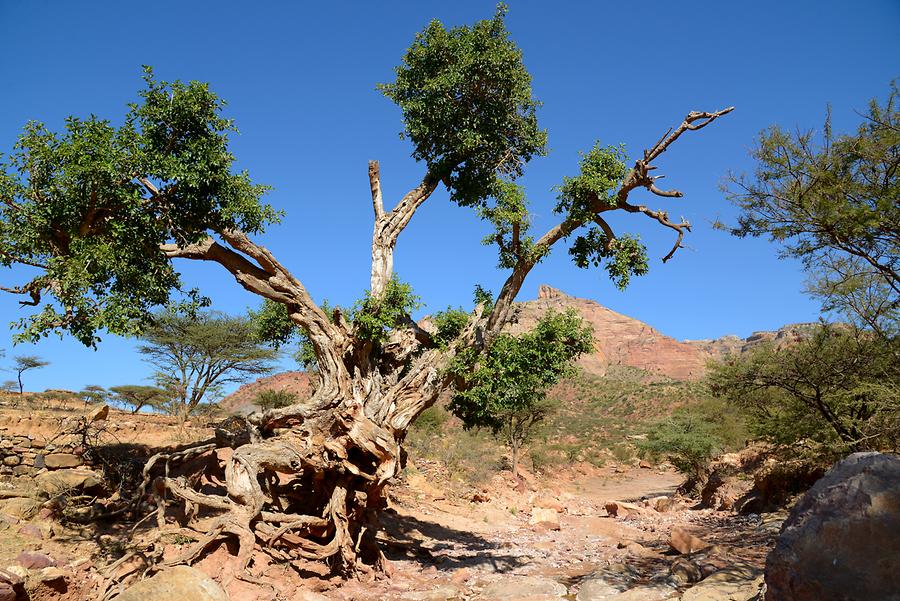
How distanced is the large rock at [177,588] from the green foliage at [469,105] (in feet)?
28.7

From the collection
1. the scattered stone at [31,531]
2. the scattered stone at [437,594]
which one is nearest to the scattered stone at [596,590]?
the scattered stone at [437,594]

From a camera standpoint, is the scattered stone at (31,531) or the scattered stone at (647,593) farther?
the scattered stone at (647,593)

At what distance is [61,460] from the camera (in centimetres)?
1008

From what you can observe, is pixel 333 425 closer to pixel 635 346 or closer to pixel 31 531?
pixel 31 531

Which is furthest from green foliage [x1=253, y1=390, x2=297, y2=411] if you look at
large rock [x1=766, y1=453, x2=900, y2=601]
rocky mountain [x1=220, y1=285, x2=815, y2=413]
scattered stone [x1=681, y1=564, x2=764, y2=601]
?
rocky mountain [x1=220, y1=285, x2=815, y2=413]

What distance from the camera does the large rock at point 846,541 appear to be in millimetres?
3668

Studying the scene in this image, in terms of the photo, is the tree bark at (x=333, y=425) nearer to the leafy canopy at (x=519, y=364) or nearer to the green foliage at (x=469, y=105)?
the leafy canopy at (x=519, y=364)

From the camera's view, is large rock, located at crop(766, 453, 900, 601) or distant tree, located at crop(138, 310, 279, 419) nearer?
large rock, located at crop(766, 453, 900, 601)

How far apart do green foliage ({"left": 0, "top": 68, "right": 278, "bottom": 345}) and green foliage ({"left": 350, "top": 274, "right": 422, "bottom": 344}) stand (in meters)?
2.59

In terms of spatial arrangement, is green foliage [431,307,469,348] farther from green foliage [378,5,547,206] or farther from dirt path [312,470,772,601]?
dirt path [312,470,772,601]

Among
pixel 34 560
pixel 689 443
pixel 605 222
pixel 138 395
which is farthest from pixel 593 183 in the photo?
pixel 138 395

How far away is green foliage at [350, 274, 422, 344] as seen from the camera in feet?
32.2

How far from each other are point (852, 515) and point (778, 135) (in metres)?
8.86

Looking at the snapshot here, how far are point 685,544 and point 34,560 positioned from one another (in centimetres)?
1066
